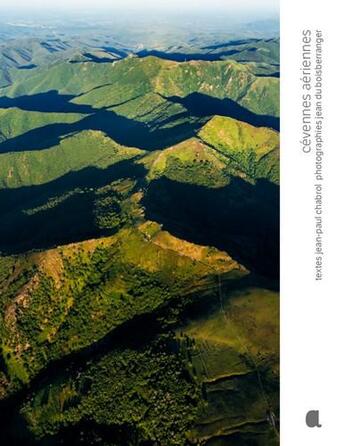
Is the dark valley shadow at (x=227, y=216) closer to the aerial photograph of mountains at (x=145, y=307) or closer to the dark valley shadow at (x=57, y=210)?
the aerial photograph of mountains at (x=145, y=307)

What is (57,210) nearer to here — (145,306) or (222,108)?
(145,306)

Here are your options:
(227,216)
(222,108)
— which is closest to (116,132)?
(222,108)

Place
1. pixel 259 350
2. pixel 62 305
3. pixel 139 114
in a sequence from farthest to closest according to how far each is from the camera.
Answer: pixel 139 114, pixel 62 305, pixel 259 350

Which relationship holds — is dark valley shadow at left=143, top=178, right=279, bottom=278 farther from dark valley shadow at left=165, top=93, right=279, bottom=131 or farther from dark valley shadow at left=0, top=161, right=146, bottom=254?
dark valley shadow at left=165, top=93, right=279, bottom=131
